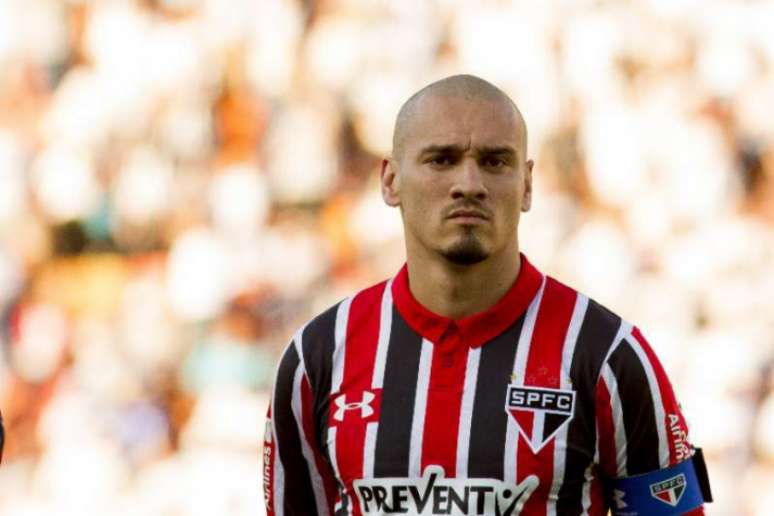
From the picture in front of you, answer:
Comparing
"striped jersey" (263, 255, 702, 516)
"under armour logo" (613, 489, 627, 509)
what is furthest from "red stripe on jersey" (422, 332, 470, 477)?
"under armour logo" (613, 489, 627, 509)

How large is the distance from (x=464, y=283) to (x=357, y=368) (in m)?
0.21

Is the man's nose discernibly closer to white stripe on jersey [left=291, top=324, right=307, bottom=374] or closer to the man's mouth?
the man's mouth

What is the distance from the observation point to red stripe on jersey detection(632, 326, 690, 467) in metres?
2.30

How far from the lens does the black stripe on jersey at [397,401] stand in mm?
2305

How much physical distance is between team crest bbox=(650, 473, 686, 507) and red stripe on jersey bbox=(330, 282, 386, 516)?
0.42 metres

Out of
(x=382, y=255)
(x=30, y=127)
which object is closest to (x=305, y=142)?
(x=382, y=255)

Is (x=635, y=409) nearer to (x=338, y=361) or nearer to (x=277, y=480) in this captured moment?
(x=338, y=361)

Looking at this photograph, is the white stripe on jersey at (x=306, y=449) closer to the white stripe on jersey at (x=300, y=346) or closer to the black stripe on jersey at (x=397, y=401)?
the white stripe on jersey at (x=300, y=346)

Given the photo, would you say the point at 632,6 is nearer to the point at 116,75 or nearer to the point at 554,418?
the point at 116,75

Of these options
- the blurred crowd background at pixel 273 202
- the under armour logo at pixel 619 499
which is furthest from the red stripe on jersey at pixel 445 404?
the blurred crowd background at pixel 273 202

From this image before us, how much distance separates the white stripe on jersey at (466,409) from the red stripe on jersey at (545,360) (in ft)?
0.25

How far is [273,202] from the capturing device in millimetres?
5355

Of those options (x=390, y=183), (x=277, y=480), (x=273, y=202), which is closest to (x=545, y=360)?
(x=390, y=183)

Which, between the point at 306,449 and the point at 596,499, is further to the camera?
the point at 306,449
